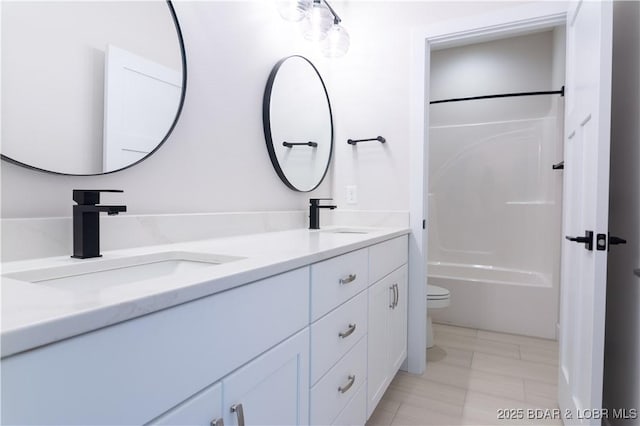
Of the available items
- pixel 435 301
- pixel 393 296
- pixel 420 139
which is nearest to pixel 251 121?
pixel 420 139

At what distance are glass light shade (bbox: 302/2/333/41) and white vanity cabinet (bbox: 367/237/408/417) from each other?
1135mm

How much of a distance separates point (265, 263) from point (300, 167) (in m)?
1.22

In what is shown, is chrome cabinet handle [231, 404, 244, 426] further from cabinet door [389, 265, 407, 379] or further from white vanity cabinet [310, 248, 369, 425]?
cabinet door [389, 265, 407, 379]

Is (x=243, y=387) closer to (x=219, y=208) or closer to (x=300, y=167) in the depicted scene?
(x=219, y=208)

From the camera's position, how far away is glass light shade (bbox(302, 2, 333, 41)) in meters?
1.77

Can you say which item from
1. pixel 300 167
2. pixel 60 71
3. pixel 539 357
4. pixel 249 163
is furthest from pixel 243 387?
pixel 539 357

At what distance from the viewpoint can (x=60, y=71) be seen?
0.87 metres

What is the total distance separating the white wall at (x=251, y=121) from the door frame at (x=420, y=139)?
6 centimetres

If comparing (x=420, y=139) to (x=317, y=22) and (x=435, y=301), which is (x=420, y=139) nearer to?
(x=317, y=22)

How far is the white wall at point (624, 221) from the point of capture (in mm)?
1182

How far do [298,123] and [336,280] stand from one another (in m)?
1.10

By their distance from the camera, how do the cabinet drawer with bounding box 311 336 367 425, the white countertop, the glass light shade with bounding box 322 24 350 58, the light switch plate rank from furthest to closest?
the light switch plate
the glass light shade with bounding box 322 24 350 58
the cabinet drawer with bounding box 311 336 367 425
the white countertop

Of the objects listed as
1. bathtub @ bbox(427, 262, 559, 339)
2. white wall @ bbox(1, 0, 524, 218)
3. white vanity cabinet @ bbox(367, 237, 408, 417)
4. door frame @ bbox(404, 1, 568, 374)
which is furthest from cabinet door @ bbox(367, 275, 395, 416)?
bathtub @ bbox(427, 262, 559, 339)

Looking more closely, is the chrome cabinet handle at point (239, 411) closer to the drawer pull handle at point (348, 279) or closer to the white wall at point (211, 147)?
the drawer pull handle at point (348, 279)
